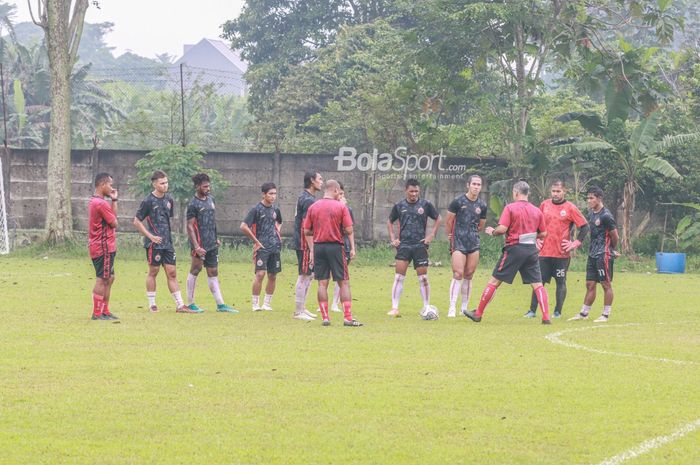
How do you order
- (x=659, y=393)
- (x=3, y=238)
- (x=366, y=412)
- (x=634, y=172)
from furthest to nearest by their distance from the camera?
(x=3, y=238)
(x=634, y=172)
(x=659, y=393)
(x=366, y=412)

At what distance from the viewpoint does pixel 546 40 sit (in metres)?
30.9

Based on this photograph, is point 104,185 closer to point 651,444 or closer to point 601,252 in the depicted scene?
point 601,252

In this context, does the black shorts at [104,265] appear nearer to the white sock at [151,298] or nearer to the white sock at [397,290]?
the white sock at [151,298]

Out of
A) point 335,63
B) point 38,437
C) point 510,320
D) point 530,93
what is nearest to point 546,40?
point 530,93

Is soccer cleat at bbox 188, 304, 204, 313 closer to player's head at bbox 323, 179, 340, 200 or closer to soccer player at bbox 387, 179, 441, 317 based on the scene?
soccer player at bbox 387, 179, 441, 317

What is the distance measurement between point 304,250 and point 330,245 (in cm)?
142

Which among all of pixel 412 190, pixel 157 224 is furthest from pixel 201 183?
pixel 412 190

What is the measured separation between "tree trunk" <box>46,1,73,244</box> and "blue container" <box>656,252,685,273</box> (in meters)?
15.2

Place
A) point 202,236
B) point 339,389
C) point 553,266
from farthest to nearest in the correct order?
point 553,266, point 202,236, point 339,389

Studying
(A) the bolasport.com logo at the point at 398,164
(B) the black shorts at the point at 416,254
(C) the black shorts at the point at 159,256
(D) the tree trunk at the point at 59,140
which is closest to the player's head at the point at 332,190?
(B) the black shorts at the point at 416,254

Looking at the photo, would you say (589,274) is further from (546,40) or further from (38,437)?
(546,40)

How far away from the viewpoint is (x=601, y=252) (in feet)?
54.3

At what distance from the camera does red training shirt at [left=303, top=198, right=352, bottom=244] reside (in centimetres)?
1505

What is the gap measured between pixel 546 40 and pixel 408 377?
21.9 metres
